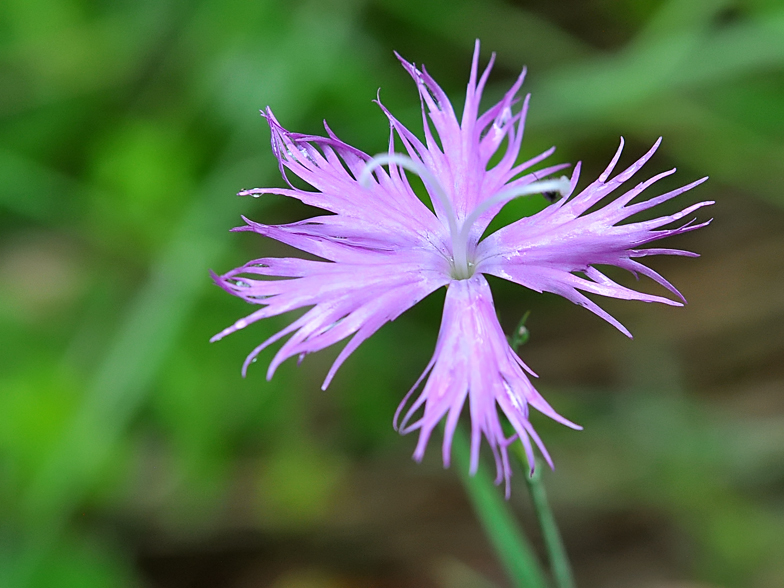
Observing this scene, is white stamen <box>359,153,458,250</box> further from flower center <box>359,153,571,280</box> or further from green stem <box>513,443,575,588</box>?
green stem <box>513,443,575,588</box>

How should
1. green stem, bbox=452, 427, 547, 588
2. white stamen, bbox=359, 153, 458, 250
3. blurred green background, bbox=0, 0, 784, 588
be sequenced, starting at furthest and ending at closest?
blurred green background, bbox=0, 0, 784, 588 < green stem, bbox=452, 427, 547, 588 < white stamen, bbox=359, 153, 458, 250

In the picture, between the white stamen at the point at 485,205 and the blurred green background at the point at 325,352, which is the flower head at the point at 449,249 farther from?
the blurred green background at the point at 325,352

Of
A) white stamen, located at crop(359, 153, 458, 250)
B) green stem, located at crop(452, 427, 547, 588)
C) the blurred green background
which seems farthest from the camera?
the blurred green background

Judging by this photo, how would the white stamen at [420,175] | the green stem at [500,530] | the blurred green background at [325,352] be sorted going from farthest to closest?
the blurred green background at [325,352], the green stem at [500,530], the white stamen at [420,175]

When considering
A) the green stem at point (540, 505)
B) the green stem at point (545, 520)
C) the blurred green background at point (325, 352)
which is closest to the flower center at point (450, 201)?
the green stem at point (540, 505)

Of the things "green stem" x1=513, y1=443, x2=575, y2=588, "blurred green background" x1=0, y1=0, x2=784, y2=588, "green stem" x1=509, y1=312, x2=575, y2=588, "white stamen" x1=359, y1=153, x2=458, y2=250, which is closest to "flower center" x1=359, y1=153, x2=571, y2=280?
"white stamen" x1=359, y1=153, x2=458, y2=250

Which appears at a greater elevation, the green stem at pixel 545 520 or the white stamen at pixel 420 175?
the white stamen at pixel 420 175

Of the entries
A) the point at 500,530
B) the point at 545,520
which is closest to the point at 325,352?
the point at 500,530
